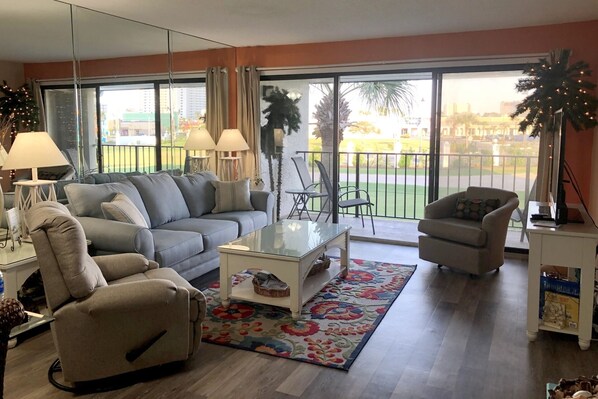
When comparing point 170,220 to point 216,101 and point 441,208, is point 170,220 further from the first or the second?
point 441,208

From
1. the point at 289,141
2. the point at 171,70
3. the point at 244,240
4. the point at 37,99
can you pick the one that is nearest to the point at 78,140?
the point at 37,99

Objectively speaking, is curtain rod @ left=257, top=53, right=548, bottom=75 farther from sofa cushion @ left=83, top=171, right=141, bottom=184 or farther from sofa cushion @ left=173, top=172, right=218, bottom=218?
sofa cushion @ left=83, top=171, right=141, bottom=184

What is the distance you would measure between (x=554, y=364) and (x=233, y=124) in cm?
499

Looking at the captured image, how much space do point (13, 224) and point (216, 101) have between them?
354 centimetres

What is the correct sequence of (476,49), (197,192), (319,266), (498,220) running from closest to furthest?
(319,266), (498,220), (197,192), (476,49)

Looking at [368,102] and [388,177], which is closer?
[368,102]

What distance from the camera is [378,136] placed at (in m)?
7.68

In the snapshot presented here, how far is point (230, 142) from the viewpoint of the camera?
20.7ft

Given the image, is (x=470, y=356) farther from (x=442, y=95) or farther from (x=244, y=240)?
(x=442, y=95)

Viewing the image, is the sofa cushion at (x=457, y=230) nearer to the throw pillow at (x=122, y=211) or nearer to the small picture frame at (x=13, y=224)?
→ the throw pillow at (x=122, y=211)

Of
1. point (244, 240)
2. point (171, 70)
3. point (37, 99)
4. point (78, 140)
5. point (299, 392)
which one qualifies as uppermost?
point (171, 70)

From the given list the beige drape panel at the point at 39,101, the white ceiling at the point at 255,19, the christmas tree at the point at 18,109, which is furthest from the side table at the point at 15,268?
the white ceiling at the point at 255,19

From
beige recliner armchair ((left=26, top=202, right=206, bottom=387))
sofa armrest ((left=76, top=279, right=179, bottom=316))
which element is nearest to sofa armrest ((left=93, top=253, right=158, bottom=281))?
beige recliner armchair ((left=26, top=202, right=206, bottom=387))

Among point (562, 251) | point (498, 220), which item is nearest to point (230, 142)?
point (498, 220)
